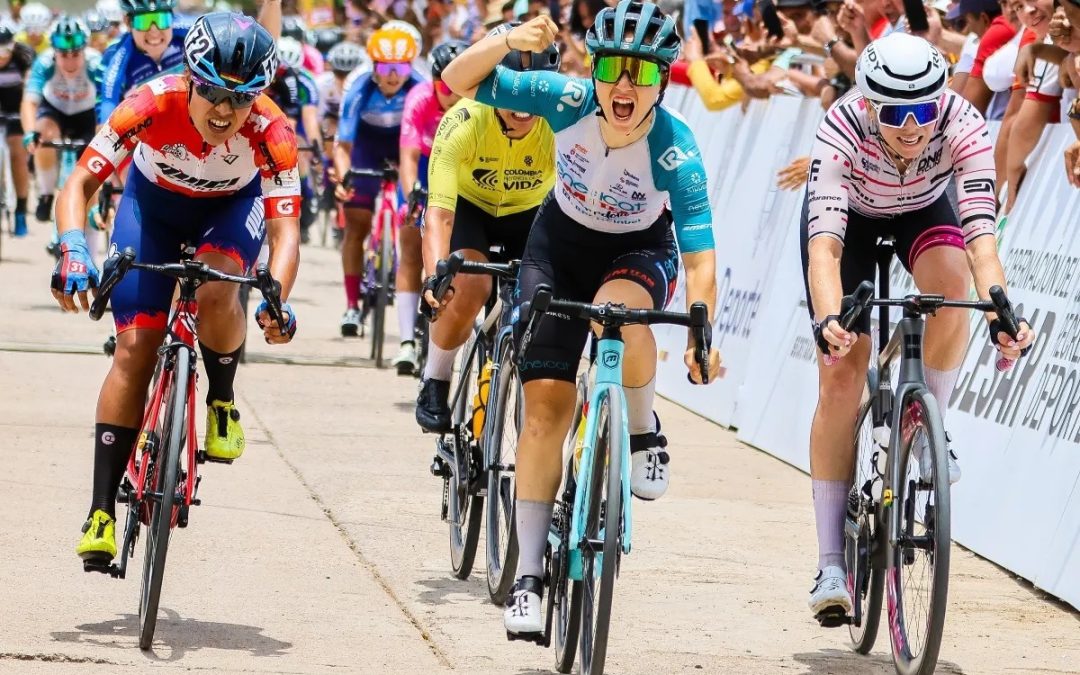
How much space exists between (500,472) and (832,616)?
4.80ft

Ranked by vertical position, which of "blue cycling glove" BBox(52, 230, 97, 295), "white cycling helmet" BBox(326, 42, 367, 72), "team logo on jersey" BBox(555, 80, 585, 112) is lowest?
"white cycling helmet" BBox(326, 42, 367, 72)

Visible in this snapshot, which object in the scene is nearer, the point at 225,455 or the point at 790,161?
the point at 225,455

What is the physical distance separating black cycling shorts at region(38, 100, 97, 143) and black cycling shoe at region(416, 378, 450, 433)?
1117 cm

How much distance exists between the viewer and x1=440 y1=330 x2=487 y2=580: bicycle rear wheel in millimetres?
6934

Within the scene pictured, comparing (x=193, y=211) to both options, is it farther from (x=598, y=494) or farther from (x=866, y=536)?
(x=866, y=536)

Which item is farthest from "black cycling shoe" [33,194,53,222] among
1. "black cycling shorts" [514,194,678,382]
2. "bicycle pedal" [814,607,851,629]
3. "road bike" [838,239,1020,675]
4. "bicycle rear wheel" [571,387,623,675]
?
"bicycle rear wheel" [571,387,623,675]

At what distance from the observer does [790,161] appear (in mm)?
11367

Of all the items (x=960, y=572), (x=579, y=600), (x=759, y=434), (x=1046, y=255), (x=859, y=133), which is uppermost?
(x=859, y=133)

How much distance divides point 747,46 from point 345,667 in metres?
7.79

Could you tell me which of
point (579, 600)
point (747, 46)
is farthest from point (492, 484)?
point (747, 46)

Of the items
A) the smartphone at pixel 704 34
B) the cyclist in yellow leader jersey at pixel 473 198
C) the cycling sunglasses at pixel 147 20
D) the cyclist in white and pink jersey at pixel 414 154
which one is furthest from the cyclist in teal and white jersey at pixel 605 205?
the smartphone at pixel 704 34

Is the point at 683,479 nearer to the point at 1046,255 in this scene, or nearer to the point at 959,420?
the point at 959,420

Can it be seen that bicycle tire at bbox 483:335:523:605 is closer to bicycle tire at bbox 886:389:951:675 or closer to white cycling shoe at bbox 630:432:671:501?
white cycling shoe at bbox 630:432:671:501

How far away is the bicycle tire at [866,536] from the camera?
6.04 m
